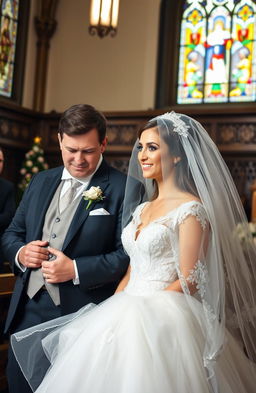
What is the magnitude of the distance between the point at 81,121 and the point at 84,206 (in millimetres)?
465

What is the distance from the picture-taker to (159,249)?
115 inches

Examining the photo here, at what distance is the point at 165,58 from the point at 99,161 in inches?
302

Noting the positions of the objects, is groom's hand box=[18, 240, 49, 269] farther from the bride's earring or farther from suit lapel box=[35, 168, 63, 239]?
the bride's earring

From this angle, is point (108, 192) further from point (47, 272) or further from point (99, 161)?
point (47, 272)

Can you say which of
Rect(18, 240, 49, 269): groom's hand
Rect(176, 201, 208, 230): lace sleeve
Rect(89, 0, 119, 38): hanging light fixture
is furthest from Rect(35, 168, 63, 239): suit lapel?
Rect(89, 0, 119, 38): hanging light fixture

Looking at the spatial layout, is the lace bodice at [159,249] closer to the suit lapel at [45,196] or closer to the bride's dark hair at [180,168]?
the bride's dark hair at [180,168]

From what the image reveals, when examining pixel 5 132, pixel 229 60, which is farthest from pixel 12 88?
pixel 229 60

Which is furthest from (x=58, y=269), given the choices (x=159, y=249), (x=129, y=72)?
(x=129, y=72)

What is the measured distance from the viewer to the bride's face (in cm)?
302

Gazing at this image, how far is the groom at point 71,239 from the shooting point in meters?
2.97

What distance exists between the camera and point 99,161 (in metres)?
3.22

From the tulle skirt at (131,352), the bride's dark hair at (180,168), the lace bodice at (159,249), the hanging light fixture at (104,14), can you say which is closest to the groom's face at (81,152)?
the bride's dark hair at (180,168)

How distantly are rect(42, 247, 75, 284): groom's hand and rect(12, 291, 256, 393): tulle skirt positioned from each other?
0.71ft

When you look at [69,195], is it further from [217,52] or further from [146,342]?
[217,52]
